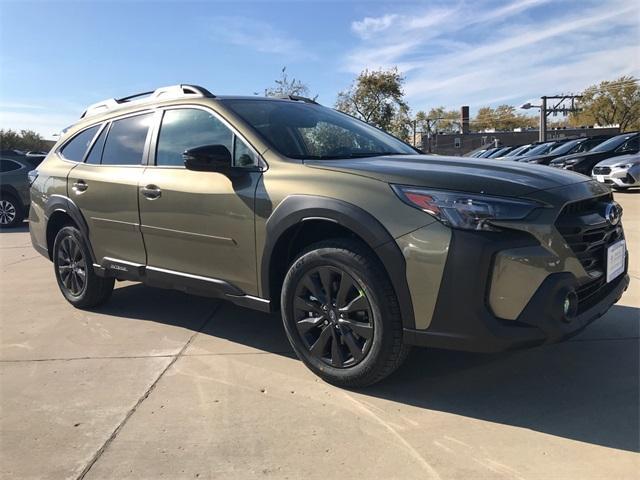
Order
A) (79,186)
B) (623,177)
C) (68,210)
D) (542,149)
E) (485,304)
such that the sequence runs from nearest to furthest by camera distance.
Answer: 1. (485,304)
2. (79,186)
3. (68,210)
4. (623,177)
5. (542,149)

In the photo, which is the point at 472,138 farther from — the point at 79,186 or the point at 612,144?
the point at 79,186

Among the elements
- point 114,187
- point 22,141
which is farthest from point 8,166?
point 22,141

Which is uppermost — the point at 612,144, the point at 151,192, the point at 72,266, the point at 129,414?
the point at 612,144

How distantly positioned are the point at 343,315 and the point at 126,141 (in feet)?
8.44

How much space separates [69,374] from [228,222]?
4.85 feet

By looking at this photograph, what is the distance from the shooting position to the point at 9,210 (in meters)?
12.2

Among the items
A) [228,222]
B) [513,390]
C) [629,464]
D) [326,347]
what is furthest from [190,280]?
[629,464]

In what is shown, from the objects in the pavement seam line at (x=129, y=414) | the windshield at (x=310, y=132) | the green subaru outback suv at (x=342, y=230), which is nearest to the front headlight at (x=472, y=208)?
the green subaru outback suv at (x=342, y=230)

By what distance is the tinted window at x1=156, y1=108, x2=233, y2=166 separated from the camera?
150 inches

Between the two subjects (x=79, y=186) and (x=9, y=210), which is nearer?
(x=79, y=186)

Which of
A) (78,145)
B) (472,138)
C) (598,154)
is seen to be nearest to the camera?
(78,145)

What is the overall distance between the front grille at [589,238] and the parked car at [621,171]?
11.8 meters

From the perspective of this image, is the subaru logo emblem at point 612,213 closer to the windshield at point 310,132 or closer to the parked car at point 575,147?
the windshield at point 310,132

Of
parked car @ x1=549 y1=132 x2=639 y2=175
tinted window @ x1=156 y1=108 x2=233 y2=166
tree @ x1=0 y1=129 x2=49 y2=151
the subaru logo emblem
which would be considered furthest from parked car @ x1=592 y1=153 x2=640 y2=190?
tree @ x1=0 y1=129 x2=49 y2=151
